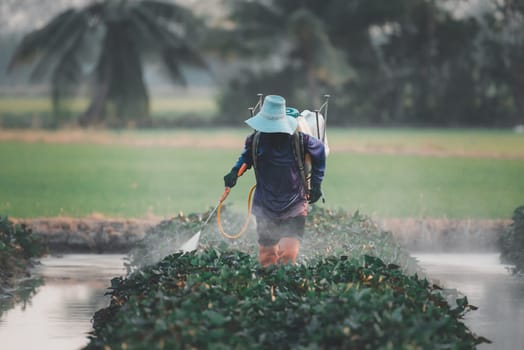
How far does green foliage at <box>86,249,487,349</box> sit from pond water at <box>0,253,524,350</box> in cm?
95

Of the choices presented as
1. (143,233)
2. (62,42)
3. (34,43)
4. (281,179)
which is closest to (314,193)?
(281,179)

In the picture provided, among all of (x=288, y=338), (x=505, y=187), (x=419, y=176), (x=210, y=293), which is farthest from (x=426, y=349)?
(x=419, y=176)

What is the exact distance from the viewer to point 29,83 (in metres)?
36.5

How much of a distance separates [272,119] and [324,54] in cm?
2908

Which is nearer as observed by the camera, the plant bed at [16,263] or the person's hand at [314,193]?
the person's hand at [314,193]

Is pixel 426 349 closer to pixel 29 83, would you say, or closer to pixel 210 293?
pixel 210 293

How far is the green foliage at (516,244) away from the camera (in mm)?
14641

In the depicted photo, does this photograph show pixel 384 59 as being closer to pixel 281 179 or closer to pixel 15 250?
pixel 15 250

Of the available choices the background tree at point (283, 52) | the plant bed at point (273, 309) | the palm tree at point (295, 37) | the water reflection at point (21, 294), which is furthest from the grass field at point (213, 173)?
the plant bed at point (273, 309)

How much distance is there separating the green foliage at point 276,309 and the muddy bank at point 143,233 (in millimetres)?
6690

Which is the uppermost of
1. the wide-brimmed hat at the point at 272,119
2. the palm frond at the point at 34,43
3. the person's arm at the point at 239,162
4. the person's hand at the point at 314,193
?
the palm frond at the point at 34,43

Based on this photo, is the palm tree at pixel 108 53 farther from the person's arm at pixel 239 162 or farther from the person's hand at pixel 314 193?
the person's hand at pixel 314 193

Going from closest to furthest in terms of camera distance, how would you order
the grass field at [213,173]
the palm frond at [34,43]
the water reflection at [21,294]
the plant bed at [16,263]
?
the water reflection at [21,294]
the plant bed at [16,263]
the grass field at [213,173]
the palm frond at [34,43]

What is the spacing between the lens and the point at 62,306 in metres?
11.9
